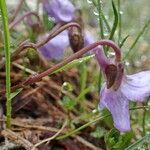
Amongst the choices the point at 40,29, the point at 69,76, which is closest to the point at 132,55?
the point at 69,76

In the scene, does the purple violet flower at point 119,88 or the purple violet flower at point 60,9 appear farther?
the purple violet flower at point 60,9

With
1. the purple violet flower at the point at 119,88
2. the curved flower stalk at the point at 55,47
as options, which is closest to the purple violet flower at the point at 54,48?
the curved flower stalk at the point at 55,47

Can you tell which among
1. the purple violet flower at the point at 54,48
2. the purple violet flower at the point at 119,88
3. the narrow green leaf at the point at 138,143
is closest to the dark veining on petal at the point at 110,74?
the purple violet flower at the point at 119,88

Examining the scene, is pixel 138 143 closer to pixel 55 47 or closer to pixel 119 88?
pixel 119 88

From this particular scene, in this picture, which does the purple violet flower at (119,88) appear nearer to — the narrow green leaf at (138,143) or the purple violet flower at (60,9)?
the narrow green leaf at (138,143)

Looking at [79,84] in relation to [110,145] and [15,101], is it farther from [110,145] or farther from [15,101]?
[110,145]

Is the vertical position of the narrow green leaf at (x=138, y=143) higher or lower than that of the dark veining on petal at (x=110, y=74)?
lower

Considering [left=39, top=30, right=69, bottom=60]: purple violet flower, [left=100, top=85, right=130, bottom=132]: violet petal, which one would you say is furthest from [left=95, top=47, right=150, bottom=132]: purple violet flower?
[left=39, top=30, right=69, bottom=60]: purple violet flower

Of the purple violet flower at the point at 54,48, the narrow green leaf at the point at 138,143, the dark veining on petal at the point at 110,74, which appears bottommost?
the narrow green leaf at the point at 138,143
